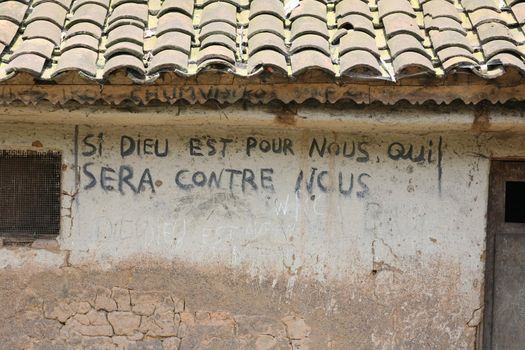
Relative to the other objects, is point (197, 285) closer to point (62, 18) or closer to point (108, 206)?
point (108, 206)

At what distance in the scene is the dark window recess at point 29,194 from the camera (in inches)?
209

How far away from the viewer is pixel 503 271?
17.5 ft

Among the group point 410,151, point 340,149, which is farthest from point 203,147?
point 410,151

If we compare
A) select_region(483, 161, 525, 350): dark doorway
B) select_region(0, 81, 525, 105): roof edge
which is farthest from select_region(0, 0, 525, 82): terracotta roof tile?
select_region(483, 161, 525, 350): dark doorway

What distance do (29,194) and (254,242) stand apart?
5.03 feet

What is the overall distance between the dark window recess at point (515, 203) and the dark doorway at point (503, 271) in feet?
0.69

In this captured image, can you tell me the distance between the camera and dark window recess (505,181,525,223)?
5.55 metres

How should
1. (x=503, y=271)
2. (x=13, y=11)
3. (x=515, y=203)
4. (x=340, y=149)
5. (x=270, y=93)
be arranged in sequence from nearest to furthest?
1. (x=270, y=93)
2. (x=13, y=11)
3. (x=340, y=149)
4. (x=503, y=271)
5. (x=515, y=203)

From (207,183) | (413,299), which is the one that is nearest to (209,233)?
(207,183)

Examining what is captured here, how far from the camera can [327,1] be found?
514 centimetres

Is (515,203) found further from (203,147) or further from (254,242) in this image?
(203,147)

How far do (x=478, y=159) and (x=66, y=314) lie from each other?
9.31ft

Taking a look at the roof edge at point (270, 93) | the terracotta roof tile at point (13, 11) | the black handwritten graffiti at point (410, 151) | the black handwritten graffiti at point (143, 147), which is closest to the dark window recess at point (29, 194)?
the black handwritten graffiti at point (143, 147)

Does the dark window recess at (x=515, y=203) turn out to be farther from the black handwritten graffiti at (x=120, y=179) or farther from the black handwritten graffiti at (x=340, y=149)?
the black handwritten graffiti at (x=120, y=179)
